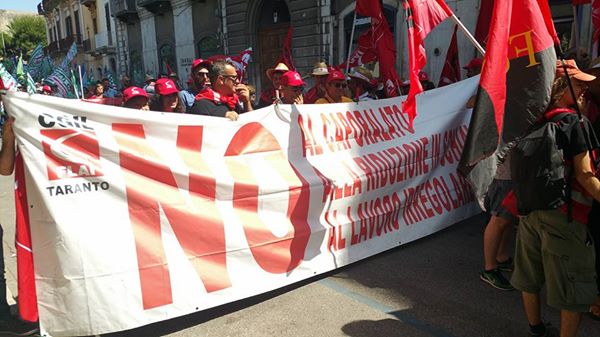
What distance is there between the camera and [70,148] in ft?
8.80

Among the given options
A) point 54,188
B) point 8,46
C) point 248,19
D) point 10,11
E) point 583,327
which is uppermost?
point 10,11

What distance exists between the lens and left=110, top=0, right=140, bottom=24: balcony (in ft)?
83.7

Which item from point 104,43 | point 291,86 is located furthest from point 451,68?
point 104,43

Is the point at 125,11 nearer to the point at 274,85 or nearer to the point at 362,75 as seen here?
the point at 274,85

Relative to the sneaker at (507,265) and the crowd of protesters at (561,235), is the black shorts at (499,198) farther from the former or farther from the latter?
the sneaker at (507,265)

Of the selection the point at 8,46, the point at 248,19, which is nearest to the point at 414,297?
the point at 248,19

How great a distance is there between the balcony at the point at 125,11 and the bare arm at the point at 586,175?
27307mm

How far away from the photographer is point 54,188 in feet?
8.54

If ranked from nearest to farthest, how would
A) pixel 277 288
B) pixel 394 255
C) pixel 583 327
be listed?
pixel 583 327
pixel 277 288
pixel 394 255

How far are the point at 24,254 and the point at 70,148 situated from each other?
2.25 ft

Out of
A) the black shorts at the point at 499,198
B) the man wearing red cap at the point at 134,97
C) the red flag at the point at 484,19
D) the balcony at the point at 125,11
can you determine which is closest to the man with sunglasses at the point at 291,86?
the man wearing red cap at the point at 134,97

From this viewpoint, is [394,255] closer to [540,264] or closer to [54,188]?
[540,264]

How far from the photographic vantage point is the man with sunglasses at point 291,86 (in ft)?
14.4

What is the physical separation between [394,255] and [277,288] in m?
1.31
